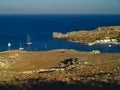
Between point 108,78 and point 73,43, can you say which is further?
point 73,43

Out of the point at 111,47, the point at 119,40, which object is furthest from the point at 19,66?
the point at 119,40

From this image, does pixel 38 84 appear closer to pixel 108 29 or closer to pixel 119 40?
pixel 119 40

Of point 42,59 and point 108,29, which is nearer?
point 42,59

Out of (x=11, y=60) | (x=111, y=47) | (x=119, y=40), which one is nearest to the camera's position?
(x=11, y=60)

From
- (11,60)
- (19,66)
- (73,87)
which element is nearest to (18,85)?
(73,87)

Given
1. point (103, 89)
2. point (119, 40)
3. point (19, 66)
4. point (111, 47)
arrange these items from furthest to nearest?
point (119, 40) < point (111, 47) < point (19, 66) < point (103, 89)

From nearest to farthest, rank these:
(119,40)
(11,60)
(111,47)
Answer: (11,60) < (111,47) < (119,40)

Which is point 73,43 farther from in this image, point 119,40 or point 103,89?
point 103,89

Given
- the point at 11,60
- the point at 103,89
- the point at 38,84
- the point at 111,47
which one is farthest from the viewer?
the point at 111,47
